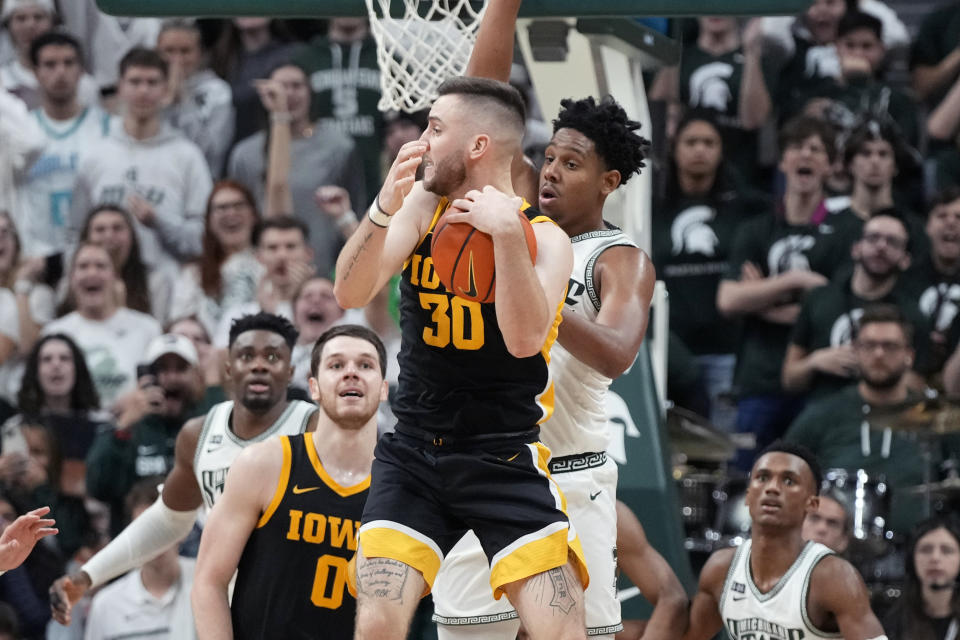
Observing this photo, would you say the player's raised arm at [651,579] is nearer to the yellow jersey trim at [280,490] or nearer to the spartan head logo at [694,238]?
the yellow jersey trim at [280,490]

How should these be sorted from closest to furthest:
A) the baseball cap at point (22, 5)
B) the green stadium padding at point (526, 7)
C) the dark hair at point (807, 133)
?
1. the green stadium padding at point (526, 7)
2. the dark hair at point (807, 133)
3. the baseball cap at point (22, 5)

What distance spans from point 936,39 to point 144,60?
206 inches

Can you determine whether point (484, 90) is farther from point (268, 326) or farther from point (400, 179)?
point (268, 326)

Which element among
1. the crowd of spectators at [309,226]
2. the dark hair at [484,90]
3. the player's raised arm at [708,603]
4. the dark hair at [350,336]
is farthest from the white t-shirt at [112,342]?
the dark hair at [484,90]

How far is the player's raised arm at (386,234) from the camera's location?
15.0 feet

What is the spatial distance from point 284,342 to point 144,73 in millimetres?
4224

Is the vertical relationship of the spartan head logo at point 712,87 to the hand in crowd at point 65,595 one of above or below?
above

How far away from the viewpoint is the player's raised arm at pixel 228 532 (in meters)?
5.66

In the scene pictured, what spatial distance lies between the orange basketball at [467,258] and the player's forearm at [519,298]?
7cm

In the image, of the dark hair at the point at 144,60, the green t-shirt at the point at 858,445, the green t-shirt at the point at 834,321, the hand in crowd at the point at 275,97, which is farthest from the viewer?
the dark hair at the point at 144,60

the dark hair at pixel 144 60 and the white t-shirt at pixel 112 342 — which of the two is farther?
the dark hair at pixel 144 60

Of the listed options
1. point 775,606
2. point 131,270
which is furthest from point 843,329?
point 131,270

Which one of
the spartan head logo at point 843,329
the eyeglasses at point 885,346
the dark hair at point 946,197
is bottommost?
the eyeglasses at point 885,346

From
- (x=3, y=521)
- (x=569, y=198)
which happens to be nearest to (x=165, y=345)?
(x=3, y=521)
